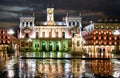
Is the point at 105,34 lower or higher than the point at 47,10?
lower

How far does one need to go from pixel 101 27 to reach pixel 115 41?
30.6ft

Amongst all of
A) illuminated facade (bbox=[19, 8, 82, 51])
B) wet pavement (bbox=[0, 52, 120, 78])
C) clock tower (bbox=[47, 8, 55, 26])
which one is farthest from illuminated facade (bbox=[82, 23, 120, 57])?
wet pavement (bbox=[0, 52, 120, 78])

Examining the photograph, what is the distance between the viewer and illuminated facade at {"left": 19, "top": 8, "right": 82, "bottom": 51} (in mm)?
143500

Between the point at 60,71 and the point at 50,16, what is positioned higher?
the point at 50,16

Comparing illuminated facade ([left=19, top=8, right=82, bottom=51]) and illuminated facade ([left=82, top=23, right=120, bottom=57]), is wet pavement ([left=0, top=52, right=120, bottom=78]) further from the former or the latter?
illuminated facade ([left=19, top=8, right=82, bottom=51])

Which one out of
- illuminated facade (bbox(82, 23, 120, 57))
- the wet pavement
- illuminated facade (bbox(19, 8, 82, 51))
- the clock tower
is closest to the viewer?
the wet pavement

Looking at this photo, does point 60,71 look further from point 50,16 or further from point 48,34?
point 50,16

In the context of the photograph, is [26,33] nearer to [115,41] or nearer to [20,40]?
Answer: [20,40]

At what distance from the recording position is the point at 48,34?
147m

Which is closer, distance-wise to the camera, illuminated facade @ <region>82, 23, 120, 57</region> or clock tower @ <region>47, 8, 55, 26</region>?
illuminated facade @ <region>82, 23, 120, 57</region>

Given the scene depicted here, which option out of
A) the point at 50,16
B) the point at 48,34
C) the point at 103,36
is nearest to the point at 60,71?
the point at 103,36

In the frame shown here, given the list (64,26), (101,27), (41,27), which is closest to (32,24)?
(41,27)

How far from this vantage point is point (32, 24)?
488 ft

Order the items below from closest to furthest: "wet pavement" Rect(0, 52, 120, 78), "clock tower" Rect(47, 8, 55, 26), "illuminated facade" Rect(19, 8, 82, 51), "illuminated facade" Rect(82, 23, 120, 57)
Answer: "wet pavement" Rect(0, 52, 120, 78) < "illuminated facade" Rect(82, 23, 120, 57) < "illuminated facade" Rect(19, 8, 82, 51) < "clock tower" Rect(47, 8, 55, 26)
